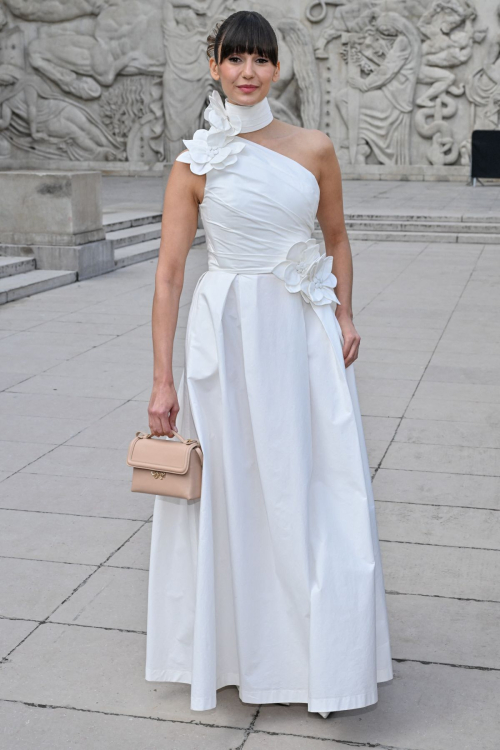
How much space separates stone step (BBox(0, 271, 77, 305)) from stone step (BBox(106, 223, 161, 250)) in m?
1.96

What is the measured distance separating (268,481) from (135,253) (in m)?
9.28

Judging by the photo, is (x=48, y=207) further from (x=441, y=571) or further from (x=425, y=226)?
(x=441, y=571)

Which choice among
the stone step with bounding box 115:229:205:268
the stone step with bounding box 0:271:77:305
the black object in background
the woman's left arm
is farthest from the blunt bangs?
the black object in background

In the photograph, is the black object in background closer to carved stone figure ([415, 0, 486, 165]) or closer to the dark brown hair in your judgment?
carved stone figure ([415, 0, 486, 165])

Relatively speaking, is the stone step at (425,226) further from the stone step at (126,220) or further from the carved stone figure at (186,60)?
the carved stone figure at (186,60)

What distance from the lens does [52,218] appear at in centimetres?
1007

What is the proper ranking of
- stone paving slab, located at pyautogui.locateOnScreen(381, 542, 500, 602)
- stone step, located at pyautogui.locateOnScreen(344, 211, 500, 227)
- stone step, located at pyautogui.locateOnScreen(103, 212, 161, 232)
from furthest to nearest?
stone step, located at pyautogui.locateOnScreen(344, 211, 500, 227) → stone step, located at pyautogui.locateOnScreen(103, 212, 161, 232) → stone paving slab, located at pyautogui.locateOnScreen(381, 542, 500, 602)

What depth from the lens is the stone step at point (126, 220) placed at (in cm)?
1286

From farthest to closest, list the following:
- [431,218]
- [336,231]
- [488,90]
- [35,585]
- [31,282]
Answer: [488,90], [431,218], [31,282], [35,585], [336,231]

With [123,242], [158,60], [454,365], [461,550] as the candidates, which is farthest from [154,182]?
[461,550]

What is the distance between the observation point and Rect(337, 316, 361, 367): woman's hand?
2609 millimetres

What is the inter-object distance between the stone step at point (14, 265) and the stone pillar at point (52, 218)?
10cm

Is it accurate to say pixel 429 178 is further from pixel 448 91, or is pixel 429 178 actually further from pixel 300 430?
pixel 300 430

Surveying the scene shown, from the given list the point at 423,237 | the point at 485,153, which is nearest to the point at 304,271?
the point at 423,237
